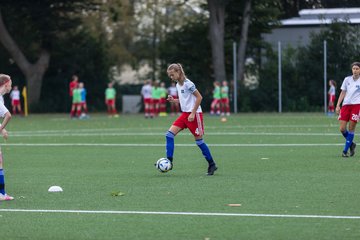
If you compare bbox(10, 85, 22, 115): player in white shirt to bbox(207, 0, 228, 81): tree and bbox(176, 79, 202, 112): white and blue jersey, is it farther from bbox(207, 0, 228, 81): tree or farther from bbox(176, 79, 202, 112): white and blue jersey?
bbox(176, 79, 202, 112): white and blue jersey

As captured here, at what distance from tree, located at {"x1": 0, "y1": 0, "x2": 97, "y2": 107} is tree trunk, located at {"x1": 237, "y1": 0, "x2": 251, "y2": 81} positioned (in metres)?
8.60

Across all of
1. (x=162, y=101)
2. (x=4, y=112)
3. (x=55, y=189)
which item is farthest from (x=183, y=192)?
(x=162, y=101)

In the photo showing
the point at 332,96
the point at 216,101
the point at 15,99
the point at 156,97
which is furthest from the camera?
the point at 15,99

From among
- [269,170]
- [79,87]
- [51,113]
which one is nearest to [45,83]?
[51,113]

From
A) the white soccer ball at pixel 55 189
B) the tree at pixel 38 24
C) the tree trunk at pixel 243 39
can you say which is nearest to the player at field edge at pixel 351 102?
the white soccer ball at pixel 55 189

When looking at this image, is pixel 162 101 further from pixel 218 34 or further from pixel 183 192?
pixel 183 192

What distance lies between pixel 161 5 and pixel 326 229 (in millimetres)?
64547

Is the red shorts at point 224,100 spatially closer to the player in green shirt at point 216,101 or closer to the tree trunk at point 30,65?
the player in green shirt at point 216,101

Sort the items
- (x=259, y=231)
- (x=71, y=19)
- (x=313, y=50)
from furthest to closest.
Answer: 1. (x=71, y=19)
2. (x=313, y=50)
3. (x=259, y=231)

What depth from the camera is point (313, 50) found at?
5200 centimetres

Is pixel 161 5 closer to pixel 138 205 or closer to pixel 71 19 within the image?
pixel 71 19

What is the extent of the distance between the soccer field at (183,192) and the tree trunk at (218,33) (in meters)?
28.5

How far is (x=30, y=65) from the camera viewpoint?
57.0m

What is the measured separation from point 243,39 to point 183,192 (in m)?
41.9
